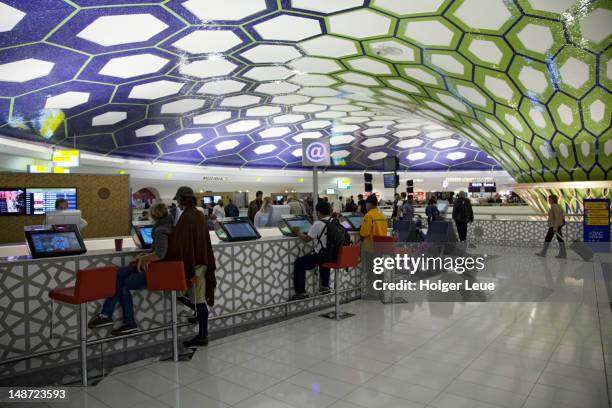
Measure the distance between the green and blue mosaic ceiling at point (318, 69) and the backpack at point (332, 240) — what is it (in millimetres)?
4450

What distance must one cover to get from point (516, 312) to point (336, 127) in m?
16.8

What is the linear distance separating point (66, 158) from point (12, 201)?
396cm

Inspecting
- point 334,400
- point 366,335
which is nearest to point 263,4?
point 366,335

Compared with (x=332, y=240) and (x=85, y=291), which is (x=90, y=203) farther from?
(x=85, y=291)

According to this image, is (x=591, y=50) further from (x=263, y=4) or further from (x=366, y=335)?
(x=366, y=335)

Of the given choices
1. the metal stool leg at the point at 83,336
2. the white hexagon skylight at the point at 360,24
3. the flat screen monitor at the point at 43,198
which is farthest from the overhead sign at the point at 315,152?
the flat screen monitor at the point at 43,198

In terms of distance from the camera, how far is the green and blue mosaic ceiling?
297 inches

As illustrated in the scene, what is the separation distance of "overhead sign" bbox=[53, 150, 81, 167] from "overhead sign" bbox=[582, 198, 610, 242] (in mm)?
13861

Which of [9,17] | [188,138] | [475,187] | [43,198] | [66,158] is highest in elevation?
[9,17]

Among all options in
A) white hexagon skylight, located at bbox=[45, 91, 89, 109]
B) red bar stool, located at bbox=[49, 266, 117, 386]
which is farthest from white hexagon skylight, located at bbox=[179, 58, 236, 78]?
red bar stool, located at bbox=[49, 266, 117, 386]

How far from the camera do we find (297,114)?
60.0 feet

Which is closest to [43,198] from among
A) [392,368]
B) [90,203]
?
[90,203]

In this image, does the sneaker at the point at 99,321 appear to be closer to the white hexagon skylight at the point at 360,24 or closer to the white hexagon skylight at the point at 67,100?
the white hexagon skylight at the point at 360,24

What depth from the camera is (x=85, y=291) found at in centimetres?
312
